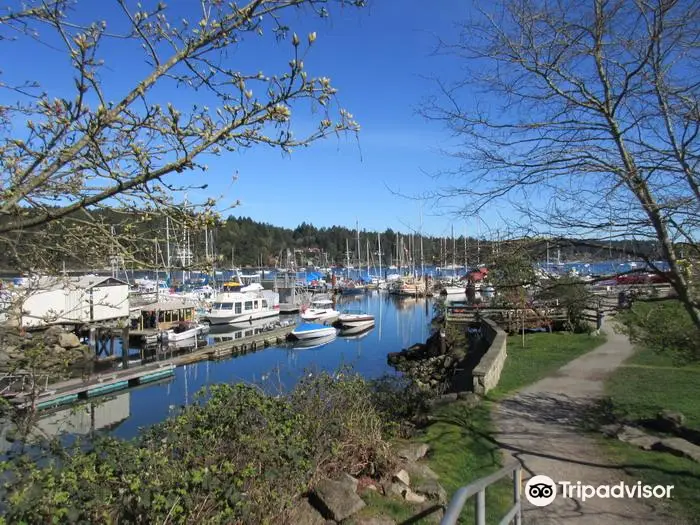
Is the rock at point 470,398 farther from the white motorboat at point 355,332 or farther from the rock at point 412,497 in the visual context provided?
the white motorboat at point 355,332

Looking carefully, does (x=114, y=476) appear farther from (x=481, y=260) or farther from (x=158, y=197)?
(x=481, y=260)

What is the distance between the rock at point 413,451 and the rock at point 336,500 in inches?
78.5

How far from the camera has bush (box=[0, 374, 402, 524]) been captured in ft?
12.7

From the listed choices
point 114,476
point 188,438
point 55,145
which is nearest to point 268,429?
point 188,438

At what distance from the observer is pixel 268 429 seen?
5910 millimetres

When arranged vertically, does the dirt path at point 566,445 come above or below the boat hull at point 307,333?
→ above

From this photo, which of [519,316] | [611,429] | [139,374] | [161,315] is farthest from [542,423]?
[161,315]

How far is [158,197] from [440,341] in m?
25.8

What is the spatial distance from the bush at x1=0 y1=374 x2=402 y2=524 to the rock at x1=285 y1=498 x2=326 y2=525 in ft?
0.44

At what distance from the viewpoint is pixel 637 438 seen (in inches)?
352

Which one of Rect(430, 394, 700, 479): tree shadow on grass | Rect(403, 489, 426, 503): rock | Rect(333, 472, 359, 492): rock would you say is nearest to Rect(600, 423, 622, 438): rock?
Rect(430, 394, 700, 479): tree shadow on grass

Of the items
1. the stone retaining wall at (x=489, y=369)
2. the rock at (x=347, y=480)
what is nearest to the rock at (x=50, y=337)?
the rock at (x=347, y=480)

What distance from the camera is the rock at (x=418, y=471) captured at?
720 cm

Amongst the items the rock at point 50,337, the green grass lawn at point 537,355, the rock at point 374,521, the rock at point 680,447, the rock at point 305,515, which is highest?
the rock at point 50,337
